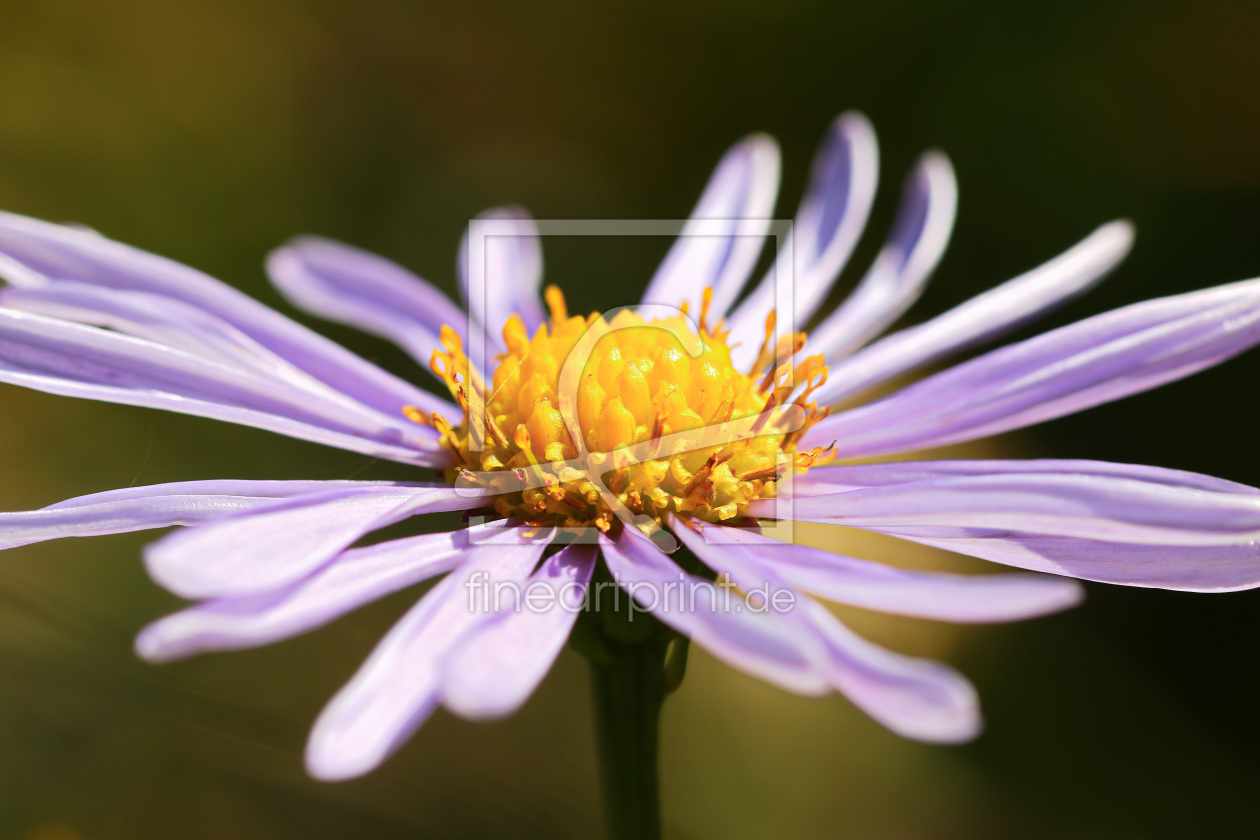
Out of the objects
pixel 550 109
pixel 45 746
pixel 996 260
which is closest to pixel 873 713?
pixel 45 746

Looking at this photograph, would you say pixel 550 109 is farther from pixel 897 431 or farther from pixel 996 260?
pixel 897 431

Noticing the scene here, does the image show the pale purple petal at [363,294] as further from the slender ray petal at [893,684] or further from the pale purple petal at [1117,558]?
the slender ray petal at [893,684]

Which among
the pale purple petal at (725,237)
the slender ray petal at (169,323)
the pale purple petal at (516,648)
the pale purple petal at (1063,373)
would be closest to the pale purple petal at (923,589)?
the pale purple petal at (516,648)

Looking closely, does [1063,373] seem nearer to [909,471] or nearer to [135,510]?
[909,471]

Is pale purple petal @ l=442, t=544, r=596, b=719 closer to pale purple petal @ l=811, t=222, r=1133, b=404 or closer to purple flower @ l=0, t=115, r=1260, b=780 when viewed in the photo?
purple flower @ l=0, t=115, r=1260, b=780

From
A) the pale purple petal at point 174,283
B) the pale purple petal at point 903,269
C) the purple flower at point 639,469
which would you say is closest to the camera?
the purple flower at point 639,469

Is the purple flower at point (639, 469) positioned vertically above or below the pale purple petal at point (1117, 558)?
above
